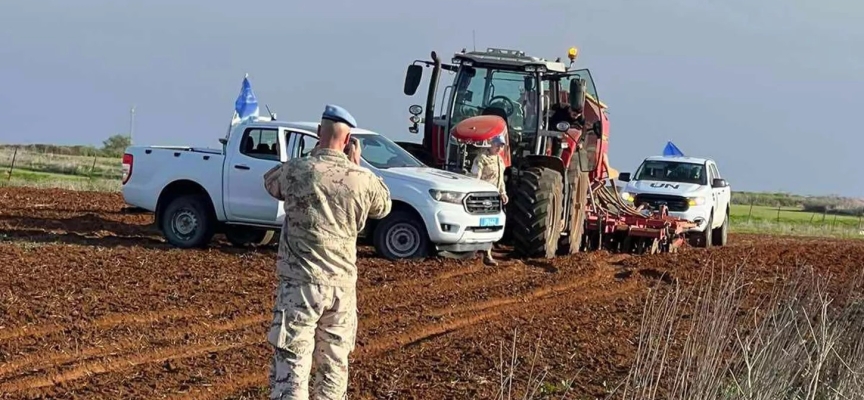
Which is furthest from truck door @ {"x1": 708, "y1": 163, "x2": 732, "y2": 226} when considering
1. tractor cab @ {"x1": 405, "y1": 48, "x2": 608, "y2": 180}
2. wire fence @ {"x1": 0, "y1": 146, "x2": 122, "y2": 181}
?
wire fence @ {"x1": 0, "y1": 146, "x2": 122, "y2": 181}

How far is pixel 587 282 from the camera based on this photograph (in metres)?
14.5

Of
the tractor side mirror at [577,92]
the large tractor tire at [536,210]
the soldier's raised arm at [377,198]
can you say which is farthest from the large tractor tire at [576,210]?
the soldier's raised arm at [377,198]

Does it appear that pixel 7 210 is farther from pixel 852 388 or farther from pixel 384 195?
pixel 852 388

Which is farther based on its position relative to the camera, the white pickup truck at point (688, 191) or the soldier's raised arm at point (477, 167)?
the white pickup truck at point (688, 191)

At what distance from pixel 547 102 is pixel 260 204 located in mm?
4191

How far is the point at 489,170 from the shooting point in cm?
1535

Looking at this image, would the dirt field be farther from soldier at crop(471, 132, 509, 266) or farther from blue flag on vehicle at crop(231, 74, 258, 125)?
blue flag on vehicle at crop(231, 74, 258, 125)

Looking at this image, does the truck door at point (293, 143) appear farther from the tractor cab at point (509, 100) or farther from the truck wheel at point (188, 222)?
the tractor cab at point (509, 100)

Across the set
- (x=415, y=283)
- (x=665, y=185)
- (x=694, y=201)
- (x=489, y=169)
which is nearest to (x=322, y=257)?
(x=415, y=283)

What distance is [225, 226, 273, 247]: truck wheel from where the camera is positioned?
16.5m

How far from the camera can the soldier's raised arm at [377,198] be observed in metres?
7.13

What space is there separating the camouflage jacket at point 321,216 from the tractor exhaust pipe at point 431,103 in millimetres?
9863

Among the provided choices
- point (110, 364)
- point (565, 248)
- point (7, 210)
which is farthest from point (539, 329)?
point (7, 210)

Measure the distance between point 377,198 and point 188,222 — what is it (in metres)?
8.92
